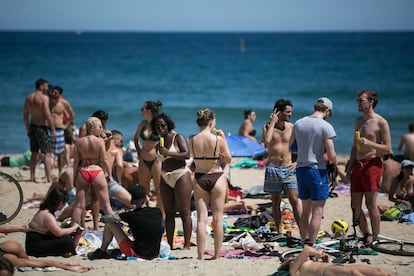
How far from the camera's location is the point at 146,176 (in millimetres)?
9305

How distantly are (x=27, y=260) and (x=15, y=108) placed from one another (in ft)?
65.2

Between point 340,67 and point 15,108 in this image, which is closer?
point 15,108

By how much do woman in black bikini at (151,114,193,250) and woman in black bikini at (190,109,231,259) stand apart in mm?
432

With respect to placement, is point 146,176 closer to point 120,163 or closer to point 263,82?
point 120,163

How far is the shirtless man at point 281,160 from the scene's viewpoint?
27.7ft

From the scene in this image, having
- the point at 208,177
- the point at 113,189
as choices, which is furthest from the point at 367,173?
the point at 113,189

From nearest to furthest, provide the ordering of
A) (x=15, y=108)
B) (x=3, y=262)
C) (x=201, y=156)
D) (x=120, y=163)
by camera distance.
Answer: (x=3, y=262) → (x=201, y=156) → (x=120, y=163) → (x=15, y=108)

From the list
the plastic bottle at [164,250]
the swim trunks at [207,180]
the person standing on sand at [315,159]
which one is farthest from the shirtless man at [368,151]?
the plastic bottle at [164,250]

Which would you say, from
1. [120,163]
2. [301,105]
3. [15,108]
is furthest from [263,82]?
[120,163]

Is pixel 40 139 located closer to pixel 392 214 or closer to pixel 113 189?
pixel 113 189

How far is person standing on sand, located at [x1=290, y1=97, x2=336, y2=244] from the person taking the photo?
736 cm

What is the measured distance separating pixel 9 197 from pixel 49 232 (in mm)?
1938

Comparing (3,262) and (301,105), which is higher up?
(301,105)

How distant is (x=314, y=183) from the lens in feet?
24.2
